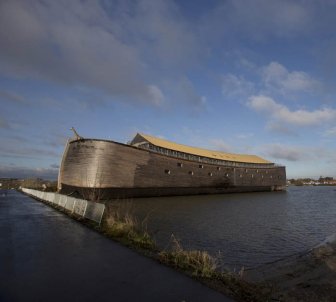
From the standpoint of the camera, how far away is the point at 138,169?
4759 centimetres

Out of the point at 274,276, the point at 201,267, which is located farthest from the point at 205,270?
the point at 274,276

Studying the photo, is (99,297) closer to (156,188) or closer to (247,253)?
(247,253)

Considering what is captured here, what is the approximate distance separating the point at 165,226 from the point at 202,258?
10763 millimetres

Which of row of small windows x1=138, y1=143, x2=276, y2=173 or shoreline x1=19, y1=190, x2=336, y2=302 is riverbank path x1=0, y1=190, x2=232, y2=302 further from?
row of small windows x1=138, y1=143, x2=276, y2=173

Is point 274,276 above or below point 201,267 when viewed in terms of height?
below

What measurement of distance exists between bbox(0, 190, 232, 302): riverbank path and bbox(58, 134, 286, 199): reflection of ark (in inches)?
1287

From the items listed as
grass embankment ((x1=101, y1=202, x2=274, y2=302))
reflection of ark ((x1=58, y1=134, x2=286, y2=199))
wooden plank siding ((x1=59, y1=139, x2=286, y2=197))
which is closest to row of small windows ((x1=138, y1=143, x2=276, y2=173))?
reflection of ark ((x1=58, y1=134, x2=286, y2=199))

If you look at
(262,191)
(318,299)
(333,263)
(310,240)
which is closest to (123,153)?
(310,240)

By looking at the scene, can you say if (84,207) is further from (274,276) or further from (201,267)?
(201,267)

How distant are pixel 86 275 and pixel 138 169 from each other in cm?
4123

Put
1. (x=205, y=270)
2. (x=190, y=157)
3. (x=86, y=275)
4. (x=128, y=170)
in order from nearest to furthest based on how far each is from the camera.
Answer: (x=86, y=275), (x=205, y=270), (x=128, y=170), (x=190, y=157)

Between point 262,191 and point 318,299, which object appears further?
point 262,191

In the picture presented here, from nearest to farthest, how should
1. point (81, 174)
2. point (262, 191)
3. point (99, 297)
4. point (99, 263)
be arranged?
1. point (99, 297)
2. point (99, 263)
3. point (81, 174)
4. point (262, 191)

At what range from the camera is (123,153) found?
45844mm
